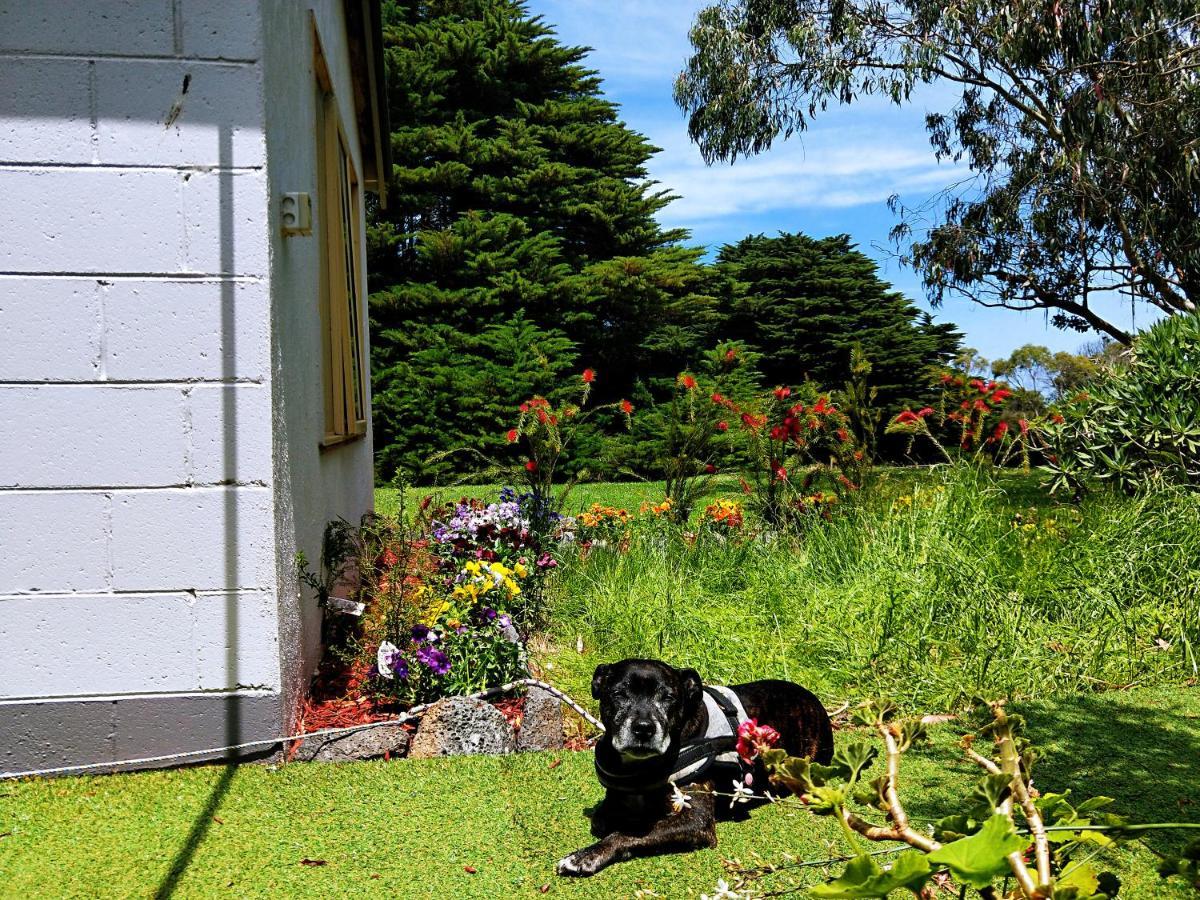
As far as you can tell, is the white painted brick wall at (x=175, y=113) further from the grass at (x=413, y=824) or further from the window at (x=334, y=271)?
the grass at (x=413, y=824)

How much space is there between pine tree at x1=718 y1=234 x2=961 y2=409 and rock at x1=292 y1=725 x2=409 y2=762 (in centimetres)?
1916

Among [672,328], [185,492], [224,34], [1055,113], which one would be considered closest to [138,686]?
[185,492]

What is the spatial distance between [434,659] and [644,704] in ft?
5.48

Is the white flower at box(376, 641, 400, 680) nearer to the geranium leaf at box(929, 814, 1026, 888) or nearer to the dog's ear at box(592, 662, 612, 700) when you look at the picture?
the dog's ear at box(592, 662, 612, 700)

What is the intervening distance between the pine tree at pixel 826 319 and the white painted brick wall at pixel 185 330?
763 inches

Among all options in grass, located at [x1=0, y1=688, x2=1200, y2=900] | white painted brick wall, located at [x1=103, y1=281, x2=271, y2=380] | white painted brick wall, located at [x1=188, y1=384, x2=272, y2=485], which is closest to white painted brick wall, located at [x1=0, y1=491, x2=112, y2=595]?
white painted brick wall, located at [x1=188, y1=384, x2=272, y2=485]

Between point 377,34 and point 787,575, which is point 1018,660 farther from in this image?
point 377,34

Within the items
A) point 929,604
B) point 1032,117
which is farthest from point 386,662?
point 1032,117

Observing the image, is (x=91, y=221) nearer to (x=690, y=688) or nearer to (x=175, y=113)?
(x=175, y=113)

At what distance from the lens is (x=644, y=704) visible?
113 inches

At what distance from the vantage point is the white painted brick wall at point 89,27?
11.8 ft

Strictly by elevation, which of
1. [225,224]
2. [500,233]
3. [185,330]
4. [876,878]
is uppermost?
[500,233]

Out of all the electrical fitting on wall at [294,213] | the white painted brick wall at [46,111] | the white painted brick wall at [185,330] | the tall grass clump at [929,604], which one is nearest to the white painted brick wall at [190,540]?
the white painted brick wall at [185,330]

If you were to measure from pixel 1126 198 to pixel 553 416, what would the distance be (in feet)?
39.8
